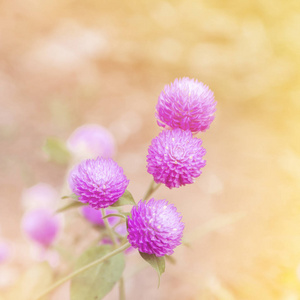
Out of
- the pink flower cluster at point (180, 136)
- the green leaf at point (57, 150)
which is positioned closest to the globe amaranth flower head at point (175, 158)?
the pink flower cluster at point (180, 136)

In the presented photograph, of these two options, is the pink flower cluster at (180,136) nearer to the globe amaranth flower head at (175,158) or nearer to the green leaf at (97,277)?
the globe amaranth flower head at (175,158)

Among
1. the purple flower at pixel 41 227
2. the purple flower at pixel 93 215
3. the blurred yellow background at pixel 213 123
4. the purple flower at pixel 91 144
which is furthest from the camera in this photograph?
the blurred yellow background at pixel 213 123

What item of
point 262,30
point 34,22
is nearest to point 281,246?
point 262,30

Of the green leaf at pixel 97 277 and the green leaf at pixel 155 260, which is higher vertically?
the green leaf at pixel 97 277

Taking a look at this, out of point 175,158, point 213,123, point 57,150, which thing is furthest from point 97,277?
point 213,123

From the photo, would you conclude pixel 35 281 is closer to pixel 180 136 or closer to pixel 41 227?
pixel 41 227

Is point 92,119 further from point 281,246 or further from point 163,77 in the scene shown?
point 281,246
